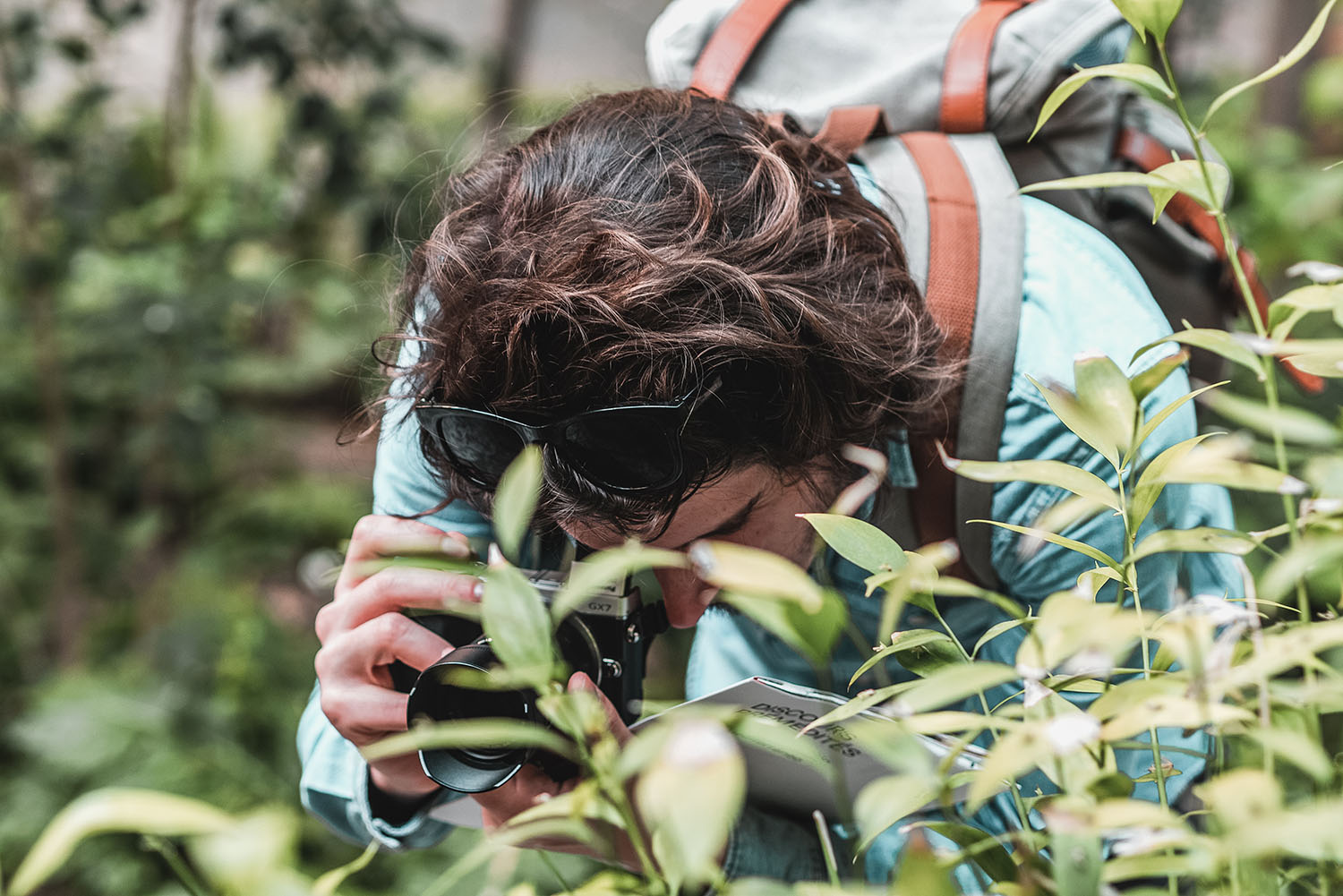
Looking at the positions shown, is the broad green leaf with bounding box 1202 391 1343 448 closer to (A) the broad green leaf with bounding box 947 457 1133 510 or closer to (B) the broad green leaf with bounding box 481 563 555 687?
(A) the broad green leaf with bounding box 947 457 1133 510

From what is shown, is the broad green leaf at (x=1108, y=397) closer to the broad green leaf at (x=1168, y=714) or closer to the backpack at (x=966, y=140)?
the broad green leaf at (x=1168, y=714)

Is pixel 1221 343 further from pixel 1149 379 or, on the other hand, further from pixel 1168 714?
pixel 1168 714

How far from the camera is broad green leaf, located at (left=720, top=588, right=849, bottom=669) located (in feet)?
0.86

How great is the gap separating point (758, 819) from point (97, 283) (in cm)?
163

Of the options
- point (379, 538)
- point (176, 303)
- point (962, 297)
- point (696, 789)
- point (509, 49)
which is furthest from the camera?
point (509, 49)

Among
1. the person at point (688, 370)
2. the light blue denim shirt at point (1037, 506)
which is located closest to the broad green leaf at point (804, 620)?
the person at point (688, 370)

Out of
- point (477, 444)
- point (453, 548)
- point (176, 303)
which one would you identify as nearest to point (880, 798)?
point (453, 548)

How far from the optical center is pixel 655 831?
32cm

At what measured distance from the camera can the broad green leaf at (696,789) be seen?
0.21 m

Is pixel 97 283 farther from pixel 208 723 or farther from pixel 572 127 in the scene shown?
pixel 572 127

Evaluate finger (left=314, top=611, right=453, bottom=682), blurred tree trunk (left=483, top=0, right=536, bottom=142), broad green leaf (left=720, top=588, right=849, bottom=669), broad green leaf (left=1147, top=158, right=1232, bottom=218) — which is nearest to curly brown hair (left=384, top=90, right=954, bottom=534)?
finger (left=314, top=611, right=453, bottom=682)

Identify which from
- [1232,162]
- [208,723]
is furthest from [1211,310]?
[208,723]

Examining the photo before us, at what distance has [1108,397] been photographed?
37cm

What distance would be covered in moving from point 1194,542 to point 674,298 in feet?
1.32
